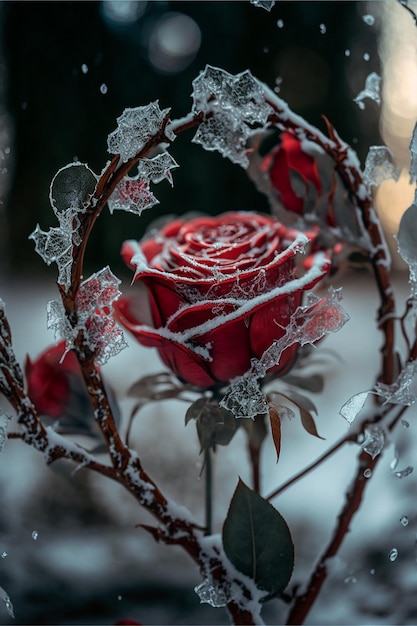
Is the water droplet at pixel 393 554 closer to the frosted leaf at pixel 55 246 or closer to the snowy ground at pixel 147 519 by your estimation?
the snowy ground at pixel 147 519

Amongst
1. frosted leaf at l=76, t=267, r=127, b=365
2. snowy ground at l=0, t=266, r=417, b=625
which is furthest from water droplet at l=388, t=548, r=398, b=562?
frosted leaf at l=76, t=267, r=127, b=365

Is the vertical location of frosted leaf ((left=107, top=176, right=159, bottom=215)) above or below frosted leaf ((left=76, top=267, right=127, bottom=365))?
above

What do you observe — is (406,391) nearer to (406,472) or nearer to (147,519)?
(406,472)

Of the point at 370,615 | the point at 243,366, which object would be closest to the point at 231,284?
the point at 243,366

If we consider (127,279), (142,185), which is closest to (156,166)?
(142,185)

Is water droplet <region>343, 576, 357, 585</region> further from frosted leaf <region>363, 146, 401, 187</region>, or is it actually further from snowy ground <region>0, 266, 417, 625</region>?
frosted leaf <region>363, 146, 401, 187</region>
